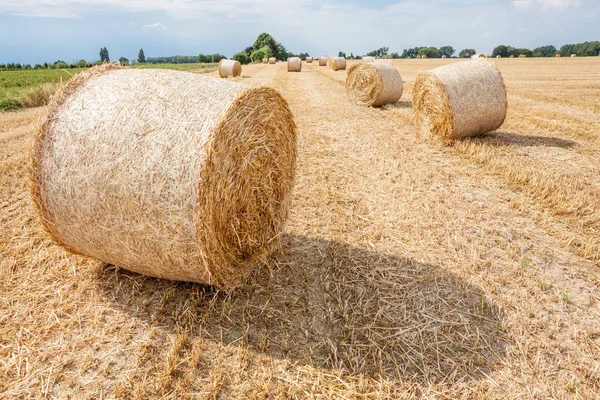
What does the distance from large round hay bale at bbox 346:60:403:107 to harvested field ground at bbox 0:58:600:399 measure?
7273 millimetres

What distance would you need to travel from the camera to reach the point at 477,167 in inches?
280

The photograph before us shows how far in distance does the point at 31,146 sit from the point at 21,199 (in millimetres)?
3063

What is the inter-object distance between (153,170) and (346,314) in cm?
200

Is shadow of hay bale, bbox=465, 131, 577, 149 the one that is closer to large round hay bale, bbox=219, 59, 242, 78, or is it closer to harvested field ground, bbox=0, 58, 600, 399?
harvested field ground, bbox=0, 58, 600, 399

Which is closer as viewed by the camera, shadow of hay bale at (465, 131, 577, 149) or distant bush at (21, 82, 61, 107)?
shadow of hay bale at (465, 131, 577, 149)

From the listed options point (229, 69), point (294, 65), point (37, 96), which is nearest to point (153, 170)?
point (37, 96)

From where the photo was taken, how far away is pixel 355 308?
367 cm

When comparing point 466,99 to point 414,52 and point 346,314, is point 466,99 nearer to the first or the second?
point 346,314

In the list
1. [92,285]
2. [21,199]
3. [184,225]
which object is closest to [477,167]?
[184,225]

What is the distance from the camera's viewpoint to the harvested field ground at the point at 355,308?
9.60 ft

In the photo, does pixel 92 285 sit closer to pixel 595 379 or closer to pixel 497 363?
pixel 497 363

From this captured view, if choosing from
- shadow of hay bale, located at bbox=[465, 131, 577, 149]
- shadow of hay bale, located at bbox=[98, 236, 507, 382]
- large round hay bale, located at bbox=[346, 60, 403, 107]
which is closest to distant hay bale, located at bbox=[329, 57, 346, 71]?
large round hay bale, located at bbox=[346, 60, 403, 107]

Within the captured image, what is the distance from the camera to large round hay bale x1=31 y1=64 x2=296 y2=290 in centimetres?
317

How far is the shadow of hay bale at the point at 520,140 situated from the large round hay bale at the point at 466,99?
228 mm
